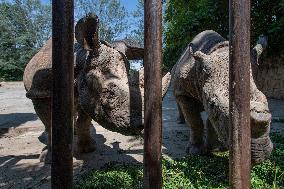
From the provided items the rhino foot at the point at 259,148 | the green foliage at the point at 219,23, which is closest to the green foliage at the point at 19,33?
the green foliage at the point at 219,23

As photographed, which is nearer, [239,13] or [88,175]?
[239,13]

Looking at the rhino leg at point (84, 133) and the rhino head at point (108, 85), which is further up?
the rhino head at point (108, 85)

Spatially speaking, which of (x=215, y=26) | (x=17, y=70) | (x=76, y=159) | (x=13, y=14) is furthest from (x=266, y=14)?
(x=13, y=14)

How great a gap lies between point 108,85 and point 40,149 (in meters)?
3.05

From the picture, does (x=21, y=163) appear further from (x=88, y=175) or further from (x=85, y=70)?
(x=85, y=70)

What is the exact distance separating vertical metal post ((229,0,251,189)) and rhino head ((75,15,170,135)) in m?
1.20

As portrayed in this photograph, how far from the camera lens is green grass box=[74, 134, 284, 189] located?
164 inches

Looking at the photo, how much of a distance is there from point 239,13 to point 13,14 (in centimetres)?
3663

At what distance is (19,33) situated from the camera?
35.2 m

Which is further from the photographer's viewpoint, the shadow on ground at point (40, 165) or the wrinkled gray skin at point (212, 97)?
the shadow on ground at point (40, 165)

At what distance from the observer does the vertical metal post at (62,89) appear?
2.41 meters

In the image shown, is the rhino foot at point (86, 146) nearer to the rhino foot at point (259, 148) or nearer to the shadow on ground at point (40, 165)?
the shadow on ground at point (40, 165)

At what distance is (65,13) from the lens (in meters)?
2.42

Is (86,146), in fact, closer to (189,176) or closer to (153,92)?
(189,176)
